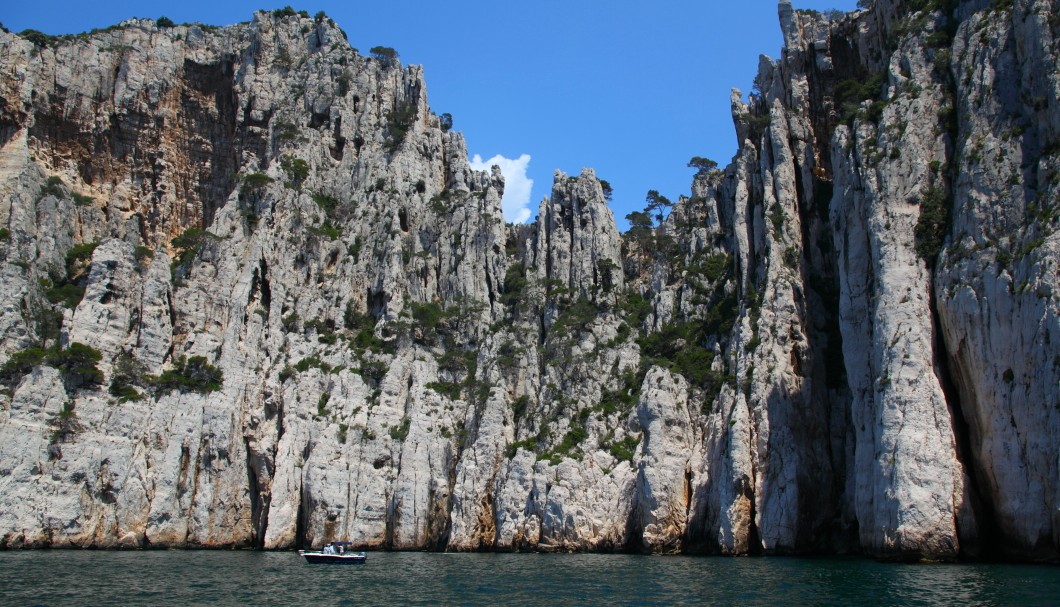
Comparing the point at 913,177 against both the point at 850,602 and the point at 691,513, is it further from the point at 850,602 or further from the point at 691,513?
the point at 850,602

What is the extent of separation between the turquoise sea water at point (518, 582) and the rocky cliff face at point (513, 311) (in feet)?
22.3

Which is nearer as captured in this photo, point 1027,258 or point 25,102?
point 1027,258

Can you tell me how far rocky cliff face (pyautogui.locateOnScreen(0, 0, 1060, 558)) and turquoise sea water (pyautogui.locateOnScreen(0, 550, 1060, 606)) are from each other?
6802 mm

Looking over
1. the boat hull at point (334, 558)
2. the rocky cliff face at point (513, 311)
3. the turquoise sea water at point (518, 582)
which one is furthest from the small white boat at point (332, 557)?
the rocky cliff face at point (513, 311)

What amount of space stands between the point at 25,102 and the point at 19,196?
12.0 metres

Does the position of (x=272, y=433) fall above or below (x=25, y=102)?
below

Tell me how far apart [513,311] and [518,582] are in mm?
46890

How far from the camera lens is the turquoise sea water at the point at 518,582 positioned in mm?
31391

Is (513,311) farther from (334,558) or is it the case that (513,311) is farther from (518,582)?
(518,582)

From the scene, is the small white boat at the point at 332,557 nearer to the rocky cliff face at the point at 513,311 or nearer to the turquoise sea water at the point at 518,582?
the turquoise sea water at the point at 518,582

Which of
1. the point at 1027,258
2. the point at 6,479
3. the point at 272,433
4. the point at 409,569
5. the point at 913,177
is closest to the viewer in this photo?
the point at 1027,258

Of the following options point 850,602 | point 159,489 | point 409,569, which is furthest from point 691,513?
point 159,489

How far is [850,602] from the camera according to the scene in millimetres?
29594

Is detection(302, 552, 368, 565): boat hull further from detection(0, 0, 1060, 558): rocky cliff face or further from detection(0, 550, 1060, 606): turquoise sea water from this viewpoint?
detection(0, 0, 1060, 558): rocky cliff face
